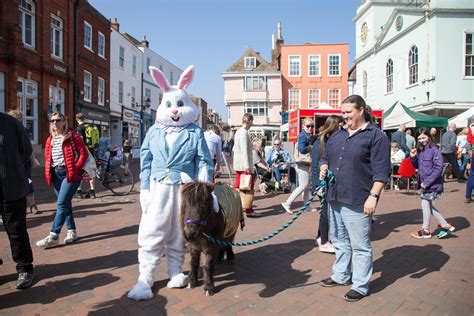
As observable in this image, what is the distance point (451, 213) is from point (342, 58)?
1365 inches

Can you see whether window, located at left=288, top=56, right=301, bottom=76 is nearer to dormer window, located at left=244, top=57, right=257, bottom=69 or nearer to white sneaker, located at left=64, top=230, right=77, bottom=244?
dormer window, located at left=244, top=57, right=257, bottom=69

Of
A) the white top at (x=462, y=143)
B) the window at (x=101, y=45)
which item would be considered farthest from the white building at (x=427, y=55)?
the window at (x=101, y=45)

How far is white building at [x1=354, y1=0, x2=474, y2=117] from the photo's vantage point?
17.2 metres

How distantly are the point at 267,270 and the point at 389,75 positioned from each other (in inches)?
836

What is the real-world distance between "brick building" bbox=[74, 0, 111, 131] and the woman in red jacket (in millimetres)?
15698

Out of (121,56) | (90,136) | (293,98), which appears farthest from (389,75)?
(121,56)

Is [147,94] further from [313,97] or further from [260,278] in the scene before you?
[260,278]

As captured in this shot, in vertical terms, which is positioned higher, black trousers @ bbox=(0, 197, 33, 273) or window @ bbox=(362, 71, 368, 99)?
window @ bbox=(362, 71, 368, 99)

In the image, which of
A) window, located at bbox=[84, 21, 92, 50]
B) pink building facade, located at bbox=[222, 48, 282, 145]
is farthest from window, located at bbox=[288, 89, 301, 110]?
window, located at bbox=[84, 21, 92, 50]

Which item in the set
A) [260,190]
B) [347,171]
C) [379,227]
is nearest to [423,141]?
[379,227]

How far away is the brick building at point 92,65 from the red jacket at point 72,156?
15.7m

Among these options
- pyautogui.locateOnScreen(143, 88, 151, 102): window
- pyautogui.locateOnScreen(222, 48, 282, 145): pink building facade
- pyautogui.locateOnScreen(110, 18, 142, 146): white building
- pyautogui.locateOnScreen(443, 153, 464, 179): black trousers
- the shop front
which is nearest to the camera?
pyautogui.locateOnScreen(443, 153, 464, 179): black trousers

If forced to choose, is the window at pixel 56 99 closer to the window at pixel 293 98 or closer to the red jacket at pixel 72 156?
the red jacket at pixel 72 156

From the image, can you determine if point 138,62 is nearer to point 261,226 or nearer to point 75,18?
point 75,18
